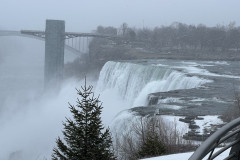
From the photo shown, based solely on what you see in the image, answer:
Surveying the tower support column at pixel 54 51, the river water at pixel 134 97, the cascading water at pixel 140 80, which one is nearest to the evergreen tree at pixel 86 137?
the river water at pixel 134 97

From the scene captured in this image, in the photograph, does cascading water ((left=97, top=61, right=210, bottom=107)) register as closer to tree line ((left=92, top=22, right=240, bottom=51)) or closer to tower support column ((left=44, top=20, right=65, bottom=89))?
tower support column ((left=44, top=20, right=65, bottom=89))

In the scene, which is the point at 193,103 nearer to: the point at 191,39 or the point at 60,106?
the point at 60,106

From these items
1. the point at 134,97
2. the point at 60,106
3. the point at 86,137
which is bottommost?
the point at 60,106

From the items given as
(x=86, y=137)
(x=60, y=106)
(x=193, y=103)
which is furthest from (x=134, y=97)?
(x=86, y=137)

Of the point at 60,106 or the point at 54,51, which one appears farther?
the point at 54,51

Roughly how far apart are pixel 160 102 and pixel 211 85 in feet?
11.4

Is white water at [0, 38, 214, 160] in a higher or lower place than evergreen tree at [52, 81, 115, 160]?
lower

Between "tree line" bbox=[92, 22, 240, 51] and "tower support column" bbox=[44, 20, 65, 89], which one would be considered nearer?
"tower support column" bbox=[44, 20, 65, 89]

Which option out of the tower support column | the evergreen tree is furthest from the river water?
the evergreen tree

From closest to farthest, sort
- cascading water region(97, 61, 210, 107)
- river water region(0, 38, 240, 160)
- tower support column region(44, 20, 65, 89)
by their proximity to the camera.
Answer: river water region(0, 38, 240, 160) → cascading water region(97, 61, 210, 107) → tower support column region(44, 20, 65, 89)

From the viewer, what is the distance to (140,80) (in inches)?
810

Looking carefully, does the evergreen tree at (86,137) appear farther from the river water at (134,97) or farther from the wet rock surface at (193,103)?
the river water at (134,97)

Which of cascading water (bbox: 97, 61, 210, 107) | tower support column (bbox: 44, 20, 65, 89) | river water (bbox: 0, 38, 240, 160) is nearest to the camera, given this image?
river water (bbox: 0, 38, 240, 160)

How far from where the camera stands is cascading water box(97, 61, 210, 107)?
1681cm
